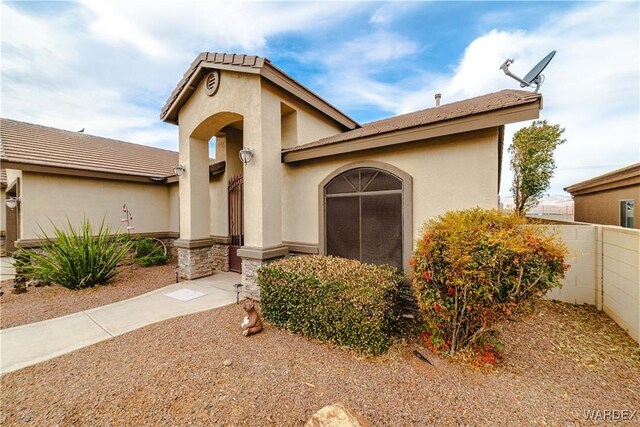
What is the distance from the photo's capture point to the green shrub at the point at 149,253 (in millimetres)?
9297

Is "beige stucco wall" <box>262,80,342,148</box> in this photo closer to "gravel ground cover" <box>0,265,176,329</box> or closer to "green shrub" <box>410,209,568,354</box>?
"green shrub" <box>410,209,568,354</box>

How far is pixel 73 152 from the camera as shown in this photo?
10000 millimetres

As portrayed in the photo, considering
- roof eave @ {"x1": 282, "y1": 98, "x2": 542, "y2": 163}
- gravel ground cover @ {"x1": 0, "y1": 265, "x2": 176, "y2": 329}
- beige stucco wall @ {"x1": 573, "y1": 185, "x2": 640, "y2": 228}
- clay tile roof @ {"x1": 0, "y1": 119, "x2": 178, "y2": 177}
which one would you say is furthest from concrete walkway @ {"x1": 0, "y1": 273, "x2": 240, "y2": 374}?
beige stucco wall @ {"x1": 573, "y1": 185, "x2": 640, "y2": 228}

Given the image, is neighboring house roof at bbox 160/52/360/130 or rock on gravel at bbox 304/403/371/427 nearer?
rock on gravel at bbox 304/403/371/427

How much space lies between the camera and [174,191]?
1134 centimetres

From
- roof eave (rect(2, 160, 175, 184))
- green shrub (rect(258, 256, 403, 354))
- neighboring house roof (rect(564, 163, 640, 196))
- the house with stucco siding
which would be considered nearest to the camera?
green shrub (rect(258, 256, 403, 354))

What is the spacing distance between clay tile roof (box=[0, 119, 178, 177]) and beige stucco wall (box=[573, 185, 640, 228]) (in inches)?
718

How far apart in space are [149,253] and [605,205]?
62.2 feet

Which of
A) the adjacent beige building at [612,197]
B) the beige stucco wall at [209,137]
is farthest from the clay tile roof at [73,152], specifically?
the adjacent beige building at [612,197]

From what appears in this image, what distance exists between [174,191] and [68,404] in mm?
10152

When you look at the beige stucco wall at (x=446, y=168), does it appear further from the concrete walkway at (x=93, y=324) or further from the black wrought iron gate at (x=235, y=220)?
the concrete walkway at (x=93, y=324)

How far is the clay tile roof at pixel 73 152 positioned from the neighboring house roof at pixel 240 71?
3989 millimetres

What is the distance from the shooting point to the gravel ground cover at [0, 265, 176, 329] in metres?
4.92

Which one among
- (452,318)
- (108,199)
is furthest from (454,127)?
(108,199)
